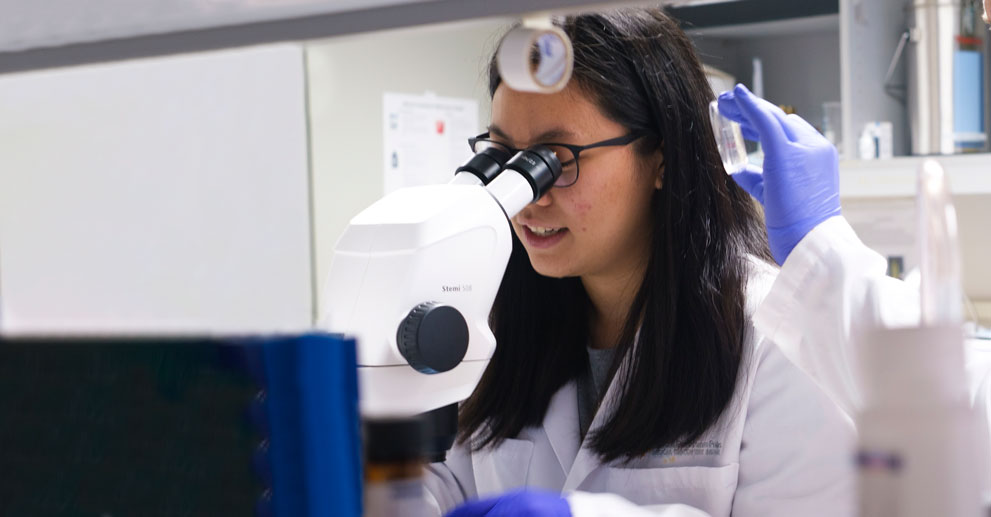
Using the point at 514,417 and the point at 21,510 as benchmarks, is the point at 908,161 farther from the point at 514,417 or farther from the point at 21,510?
the point at 21,510

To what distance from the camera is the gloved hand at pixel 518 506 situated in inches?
38.7

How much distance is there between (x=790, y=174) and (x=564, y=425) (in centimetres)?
55

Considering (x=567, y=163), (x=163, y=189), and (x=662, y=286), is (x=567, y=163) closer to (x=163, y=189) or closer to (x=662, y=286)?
(x=662, y=286)

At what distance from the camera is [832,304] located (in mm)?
1027

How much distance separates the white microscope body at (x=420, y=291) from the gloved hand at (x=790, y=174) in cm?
35

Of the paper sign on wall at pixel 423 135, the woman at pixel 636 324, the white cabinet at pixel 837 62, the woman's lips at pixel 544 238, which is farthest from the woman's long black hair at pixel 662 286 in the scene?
the paper sign on wall at pixel 423 135

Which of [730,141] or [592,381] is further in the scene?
[592,381]

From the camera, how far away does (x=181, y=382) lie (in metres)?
0.61

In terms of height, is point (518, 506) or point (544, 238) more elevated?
point (544, 238)


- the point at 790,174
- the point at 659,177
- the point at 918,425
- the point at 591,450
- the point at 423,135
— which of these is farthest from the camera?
the point at 423,135

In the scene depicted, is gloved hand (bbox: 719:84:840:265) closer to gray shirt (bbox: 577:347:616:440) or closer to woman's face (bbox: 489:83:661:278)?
woman's face (bbox: 489:83:661:278)

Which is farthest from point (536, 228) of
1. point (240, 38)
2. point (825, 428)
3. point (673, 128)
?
point (240, 38)

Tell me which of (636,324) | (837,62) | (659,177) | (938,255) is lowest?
(636,324)

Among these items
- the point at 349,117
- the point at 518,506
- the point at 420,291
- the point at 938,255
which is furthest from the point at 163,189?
the point at 938,255
